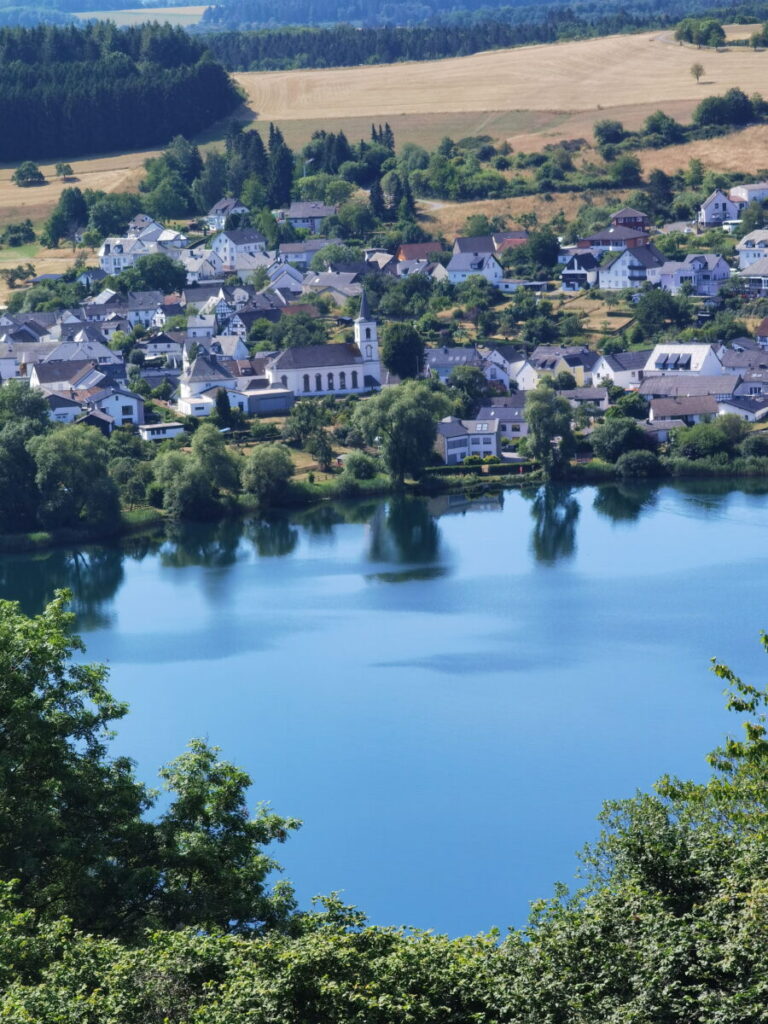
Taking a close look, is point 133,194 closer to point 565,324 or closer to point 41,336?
point 41,336

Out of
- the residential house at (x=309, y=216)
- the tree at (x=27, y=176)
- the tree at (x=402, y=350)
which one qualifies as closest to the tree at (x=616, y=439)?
the tree at (x=402, y=350)

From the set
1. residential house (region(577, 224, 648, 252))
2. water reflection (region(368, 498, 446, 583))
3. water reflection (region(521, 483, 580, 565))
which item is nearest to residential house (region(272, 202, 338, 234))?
residential house (region(577, 224, 648, 252))

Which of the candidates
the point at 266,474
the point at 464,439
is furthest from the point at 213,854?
the point at 464,439

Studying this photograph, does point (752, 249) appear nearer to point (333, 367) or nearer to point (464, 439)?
point (333, 367)

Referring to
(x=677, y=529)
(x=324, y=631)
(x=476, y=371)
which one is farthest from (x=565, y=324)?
(x=324, y=631)

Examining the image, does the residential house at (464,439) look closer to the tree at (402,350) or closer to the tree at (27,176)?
the tree at (402,350)

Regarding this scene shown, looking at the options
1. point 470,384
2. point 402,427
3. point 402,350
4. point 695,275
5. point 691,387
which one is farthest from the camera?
point 695,275

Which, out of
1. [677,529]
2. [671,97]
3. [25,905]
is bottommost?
[677,529]

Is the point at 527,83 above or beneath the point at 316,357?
above
